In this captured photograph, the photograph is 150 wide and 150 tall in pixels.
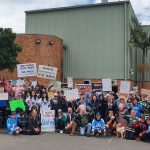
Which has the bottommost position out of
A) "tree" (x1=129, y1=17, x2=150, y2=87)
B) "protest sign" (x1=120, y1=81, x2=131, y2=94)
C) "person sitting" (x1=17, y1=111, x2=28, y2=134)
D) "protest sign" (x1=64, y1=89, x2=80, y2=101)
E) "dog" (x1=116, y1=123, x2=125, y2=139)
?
"dog" (x1=116, y1=123, x2=125, y2=139)

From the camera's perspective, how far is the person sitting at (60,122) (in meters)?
18.5

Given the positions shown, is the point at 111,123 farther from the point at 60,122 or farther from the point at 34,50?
the point at 34,50

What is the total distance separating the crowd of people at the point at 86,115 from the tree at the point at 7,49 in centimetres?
1344

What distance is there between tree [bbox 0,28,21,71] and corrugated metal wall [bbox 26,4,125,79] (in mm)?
15342

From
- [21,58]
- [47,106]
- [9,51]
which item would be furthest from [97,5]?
[47,106]

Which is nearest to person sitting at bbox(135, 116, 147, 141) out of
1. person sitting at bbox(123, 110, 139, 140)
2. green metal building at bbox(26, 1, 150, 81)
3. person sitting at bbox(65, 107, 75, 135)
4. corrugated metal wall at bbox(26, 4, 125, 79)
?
person sitting at bbox(123, 110, 139, 140)

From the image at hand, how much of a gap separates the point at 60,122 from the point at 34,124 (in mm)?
1306

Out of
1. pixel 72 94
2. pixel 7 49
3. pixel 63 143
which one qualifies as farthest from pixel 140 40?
Result: pixel 63 143

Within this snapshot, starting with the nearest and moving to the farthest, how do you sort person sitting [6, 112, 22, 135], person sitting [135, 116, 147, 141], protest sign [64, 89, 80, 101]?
1. person sitting [135, 116, 147, 141]
2. person sitting [6, 112, 22, 135]
3. protest sign [64, 89, 80, 101]

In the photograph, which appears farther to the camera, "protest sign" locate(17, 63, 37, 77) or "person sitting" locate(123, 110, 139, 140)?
"protest sign" locate(17, 63, 37, 77)

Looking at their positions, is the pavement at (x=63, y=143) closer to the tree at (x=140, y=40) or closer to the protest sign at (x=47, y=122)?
the protest sign at (x=47, y=122)

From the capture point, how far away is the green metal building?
1842 inches

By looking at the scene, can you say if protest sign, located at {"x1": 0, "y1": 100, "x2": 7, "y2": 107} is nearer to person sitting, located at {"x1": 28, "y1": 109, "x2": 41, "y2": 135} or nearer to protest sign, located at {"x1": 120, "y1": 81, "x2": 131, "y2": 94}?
person sitting, located at {"x1": 28, "y1": 109, "x2": 41, "y2": 135}

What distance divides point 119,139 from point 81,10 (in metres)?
33.4
